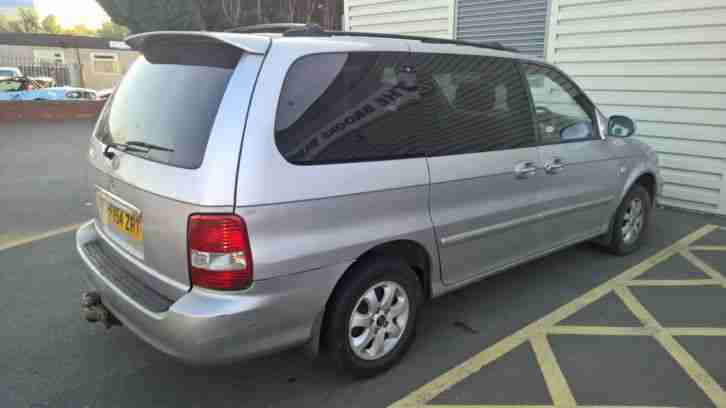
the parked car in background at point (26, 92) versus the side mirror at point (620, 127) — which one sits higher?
the side mirror at point (620, 127)

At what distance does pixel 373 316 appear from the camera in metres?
2.74

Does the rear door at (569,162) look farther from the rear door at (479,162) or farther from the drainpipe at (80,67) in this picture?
the drainpipe at (80,67)

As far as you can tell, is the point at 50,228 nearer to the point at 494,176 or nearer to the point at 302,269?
the point at 302,269

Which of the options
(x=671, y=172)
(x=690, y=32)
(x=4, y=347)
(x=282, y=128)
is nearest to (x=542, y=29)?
(x=690, y=32)

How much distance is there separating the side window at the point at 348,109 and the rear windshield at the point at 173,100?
32cm

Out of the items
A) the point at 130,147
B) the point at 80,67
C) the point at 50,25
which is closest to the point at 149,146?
the point at 130,147

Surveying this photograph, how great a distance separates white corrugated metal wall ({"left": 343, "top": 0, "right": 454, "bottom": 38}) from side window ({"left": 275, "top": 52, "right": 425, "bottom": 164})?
20.2 ft

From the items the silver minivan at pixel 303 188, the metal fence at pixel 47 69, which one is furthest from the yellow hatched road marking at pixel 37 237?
the metal fence at pixel 47 69

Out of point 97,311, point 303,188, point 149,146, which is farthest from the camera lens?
point 97,311

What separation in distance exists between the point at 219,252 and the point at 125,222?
71 centimetres

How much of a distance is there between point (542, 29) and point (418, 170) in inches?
213

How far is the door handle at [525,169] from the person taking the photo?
3332mm

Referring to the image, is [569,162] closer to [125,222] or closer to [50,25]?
[125,222]

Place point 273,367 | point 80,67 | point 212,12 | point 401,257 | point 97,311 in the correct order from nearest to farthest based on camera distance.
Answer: point 97,311 < point 401,257 < point 273,367 < point 212,12 < point 80,67
